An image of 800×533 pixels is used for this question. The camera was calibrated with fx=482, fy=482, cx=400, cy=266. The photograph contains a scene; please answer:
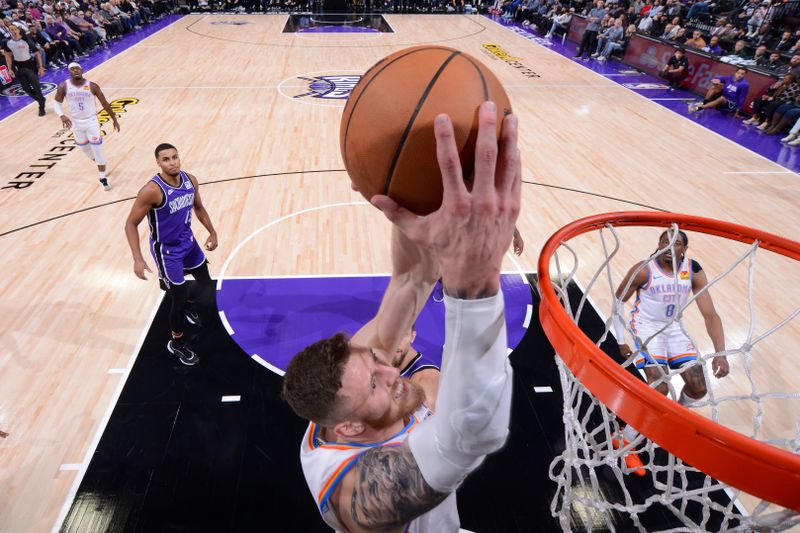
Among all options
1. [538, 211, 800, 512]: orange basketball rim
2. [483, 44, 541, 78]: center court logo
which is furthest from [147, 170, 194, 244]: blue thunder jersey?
[483, 44, 541, 78]: center court logo

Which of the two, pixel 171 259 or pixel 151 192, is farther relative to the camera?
pixel 171 259

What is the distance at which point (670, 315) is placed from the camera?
3279 mm

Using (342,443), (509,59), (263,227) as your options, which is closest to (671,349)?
(342,443)

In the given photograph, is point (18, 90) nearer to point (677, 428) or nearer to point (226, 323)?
point (226, 323)

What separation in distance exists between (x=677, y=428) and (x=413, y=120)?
1036 millimetres

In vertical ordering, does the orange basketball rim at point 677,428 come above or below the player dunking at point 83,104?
above

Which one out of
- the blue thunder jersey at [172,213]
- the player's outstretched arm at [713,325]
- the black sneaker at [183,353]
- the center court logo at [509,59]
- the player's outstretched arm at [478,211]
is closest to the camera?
the player's outstretched arm at [478,211]

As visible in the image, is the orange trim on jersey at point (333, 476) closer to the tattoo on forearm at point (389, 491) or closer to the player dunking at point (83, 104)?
the tattoo on forearm at point (389, 491)

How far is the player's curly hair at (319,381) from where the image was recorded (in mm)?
1385

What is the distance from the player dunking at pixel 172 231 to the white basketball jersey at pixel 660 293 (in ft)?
10.9

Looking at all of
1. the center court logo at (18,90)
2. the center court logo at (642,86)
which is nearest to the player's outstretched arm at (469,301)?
the center court logo at (18,90)

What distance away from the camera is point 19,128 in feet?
26.7

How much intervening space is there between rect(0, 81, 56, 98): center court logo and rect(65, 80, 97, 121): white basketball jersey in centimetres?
545

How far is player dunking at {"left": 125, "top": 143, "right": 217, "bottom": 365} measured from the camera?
345 centimetres
